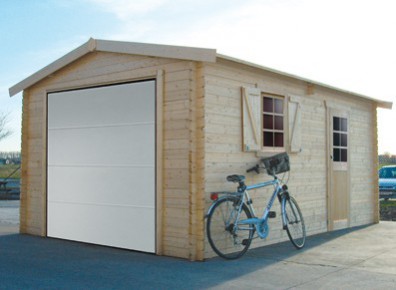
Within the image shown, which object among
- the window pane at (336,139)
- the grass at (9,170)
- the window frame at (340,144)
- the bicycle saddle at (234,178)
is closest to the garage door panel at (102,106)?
the bicycle saddle at (234,178)

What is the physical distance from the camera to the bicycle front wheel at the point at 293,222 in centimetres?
830

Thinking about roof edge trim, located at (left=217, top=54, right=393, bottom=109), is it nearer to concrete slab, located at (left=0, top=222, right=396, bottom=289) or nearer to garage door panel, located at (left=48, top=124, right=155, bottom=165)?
garage door panel, located at (left=48, top=124, right=155, bottom=165)

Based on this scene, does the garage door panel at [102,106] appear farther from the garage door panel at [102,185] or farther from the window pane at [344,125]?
the window pane at [344,125]

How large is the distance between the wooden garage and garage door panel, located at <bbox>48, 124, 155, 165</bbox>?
2cm

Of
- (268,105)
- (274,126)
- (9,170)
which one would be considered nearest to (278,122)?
(274,126)

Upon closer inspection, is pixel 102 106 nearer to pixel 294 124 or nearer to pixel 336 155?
pixel 294 124

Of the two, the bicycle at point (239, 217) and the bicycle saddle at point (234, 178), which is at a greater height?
the bicycle saddle at point (234, 178)

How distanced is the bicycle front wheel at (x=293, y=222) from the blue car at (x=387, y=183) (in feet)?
37.3

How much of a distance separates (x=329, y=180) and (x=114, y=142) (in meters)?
4.41

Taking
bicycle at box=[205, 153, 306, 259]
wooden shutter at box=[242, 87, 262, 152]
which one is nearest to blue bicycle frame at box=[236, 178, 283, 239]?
bicycle at box=[205, 153, 306, 259]

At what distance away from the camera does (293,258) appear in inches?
299

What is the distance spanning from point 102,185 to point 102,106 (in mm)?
1270

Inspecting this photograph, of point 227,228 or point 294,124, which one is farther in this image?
point 294,124

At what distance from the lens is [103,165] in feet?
28.9
